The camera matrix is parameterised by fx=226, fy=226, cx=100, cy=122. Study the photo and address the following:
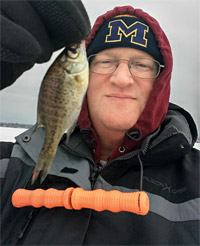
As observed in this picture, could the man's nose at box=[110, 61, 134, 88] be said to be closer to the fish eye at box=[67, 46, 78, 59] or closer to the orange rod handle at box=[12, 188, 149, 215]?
the fish eye at box=[67, 46, 78, 59]

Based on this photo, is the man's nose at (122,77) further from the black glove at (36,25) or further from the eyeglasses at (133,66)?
the black glove at (36,25)

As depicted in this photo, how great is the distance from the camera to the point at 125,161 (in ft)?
6.34

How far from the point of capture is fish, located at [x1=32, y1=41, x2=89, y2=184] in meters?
1.40

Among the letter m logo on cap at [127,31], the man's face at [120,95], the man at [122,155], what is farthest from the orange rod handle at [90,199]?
the letter m logo on cap at [127,31]

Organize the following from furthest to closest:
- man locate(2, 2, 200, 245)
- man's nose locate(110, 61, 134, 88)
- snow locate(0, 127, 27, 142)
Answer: snow locate(0, 127, 27, 142)
man's nose locate(110, 61, 134, 88)
man locate(2, 2, 200, 245)

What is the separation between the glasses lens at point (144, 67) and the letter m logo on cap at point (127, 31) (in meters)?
0.17

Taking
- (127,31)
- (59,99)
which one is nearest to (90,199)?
(59,99)

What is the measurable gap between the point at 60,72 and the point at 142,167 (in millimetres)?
996

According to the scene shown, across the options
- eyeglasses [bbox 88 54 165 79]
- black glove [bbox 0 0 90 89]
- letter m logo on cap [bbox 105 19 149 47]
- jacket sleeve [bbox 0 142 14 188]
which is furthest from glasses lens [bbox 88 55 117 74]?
jacket sleeve [bbox 0 142 14 188]

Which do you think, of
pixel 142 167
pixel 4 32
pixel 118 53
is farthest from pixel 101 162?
pixel 4 32

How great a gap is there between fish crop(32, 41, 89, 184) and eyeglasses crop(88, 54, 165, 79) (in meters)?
0.85

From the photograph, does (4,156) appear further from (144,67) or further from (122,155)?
(144,67)

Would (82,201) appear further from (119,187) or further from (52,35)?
(52,35)

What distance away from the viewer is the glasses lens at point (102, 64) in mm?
2275
